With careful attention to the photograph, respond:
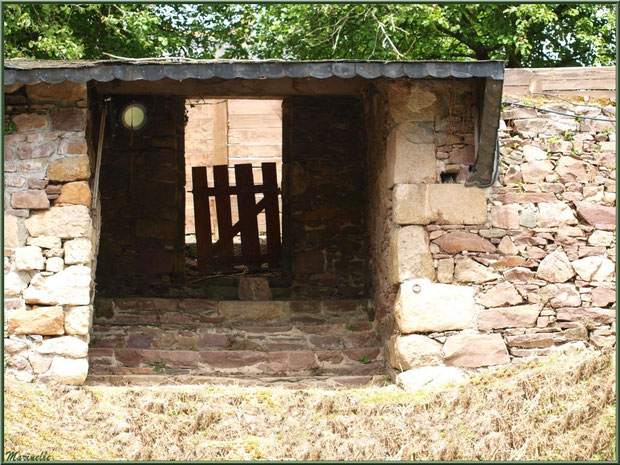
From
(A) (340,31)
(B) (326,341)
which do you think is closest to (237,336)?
(B) (326,341)

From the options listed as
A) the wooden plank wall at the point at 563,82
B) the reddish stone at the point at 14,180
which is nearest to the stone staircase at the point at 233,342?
the reddish stone at the point at 14,180

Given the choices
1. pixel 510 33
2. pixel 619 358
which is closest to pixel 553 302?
pixel 619 358

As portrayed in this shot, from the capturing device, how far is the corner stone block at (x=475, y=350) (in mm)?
6352

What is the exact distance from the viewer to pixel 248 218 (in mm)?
9727

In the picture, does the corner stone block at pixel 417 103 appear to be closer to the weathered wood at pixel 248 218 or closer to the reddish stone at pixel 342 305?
the reddish stone at pixel 342 305

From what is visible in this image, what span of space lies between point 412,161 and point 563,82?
1516mm

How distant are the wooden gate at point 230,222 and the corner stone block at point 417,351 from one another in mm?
3608

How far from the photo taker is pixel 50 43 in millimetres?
9625

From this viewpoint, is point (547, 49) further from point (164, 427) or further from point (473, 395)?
point (164, 427)

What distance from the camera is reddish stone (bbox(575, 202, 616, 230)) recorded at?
6.60 meters

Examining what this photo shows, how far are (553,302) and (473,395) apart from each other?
39.8 inches

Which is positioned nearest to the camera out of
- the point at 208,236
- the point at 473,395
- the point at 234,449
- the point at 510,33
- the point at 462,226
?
the point at 234,449

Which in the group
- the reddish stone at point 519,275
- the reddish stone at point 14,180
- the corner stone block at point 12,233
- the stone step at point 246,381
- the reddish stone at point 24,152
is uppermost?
the reddish stone at point 24,152

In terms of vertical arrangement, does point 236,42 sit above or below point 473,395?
above
